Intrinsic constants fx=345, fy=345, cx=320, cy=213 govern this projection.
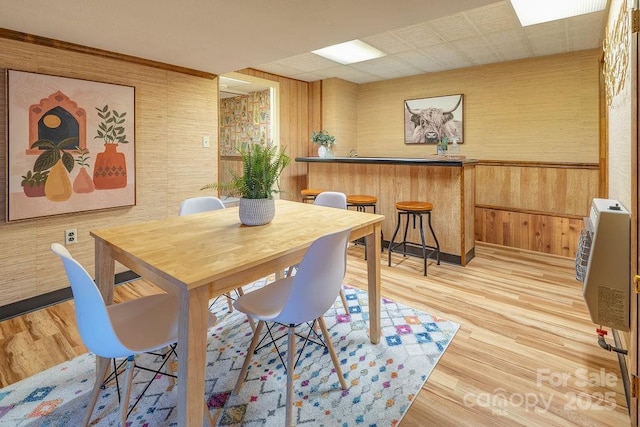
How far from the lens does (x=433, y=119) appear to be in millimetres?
5125

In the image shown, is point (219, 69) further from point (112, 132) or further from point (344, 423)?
point (344, 423)

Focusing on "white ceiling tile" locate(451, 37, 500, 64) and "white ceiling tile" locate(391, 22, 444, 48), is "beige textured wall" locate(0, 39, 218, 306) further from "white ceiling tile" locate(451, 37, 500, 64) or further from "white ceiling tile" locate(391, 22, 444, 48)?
"white ceiling tile" locate(451, 37, 500, 64)

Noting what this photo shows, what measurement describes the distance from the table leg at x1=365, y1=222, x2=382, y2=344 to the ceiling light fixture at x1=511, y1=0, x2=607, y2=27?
94.9 inches

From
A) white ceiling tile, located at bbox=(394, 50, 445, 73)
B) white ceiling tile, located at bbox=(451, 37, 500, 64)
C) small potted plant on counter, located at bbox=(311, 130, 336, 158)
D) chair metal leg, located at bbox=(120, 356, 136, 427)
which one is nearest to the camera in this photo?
chair metal leg, located at bbox=(120, 356, 136, 427)

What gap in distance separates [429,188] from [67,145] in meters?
3.38

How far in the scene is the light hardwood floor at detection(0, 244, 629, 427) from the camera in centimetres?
161

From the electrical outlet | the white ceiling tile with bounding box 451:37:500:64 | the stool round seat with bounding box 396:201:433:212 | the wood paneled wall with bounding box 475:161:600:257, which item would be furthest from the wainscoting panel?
the electrical outlet

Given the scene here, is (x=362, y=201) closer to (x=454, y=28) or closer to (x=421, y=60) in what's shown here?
(x=454, y=28)

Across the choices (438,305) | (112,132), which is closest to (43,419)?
(112,132)

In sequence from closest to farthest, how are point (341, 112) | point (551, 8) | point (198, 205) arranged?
point (198, 205) → point (551, 8) → point (341, 112)

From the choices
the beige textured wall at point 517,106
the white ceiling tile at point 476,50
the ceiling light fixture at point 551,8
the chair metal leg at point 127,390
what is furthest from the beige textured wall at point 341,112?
the chair metal leg at point 127,390

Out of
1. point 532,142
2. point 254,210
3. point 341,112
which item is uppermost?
point 341,112

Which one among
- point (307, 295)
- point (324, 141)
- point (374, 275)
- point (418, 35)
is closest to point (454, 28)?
point (418, 35)

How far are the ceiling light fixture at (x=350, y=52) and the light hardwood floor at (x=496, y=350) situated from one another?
2.55m
